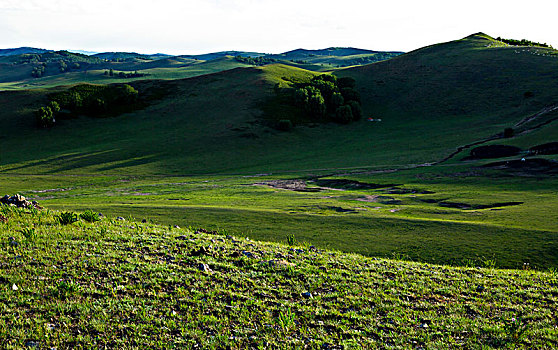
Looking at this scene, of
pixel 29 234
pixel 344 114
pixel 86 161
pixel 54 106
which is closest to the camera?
pixel 29 234

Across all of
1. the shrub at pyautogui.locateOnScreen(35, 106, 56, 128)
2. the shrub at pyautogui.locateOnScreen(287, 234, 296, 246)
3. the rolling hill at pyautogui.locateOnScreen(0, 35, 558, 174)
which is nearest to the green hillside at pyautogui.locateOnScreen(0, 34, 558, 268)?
the rolling hill at pyautogui.locateOnScreen(0, 35, 558, 174)

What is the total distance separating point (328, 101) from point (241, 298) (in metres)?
104

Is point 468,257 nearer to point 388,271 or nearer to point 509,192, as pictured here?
point 388,271

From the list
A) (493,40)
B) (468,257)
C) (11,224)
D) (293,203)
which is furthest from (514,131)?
(493,40)

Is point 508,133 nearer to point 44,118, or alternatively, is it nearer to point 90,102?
point 44,118

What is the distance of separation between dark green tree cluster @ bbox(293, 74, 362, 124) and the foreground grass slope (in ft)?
298

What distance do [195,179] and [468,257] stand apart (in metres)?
47.5

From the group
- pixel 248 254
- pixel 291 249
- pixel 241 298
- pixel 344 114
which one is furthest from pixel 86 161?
pixel 241 298

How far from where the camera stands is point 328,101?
10931 centimetres

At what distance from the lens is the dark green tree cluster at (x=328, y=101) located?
102312 mm

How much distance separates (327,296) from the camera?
1088cm

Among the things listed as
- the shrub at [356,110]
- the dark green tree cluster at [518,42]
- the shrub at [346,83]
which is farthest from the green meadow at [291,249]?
the dark green tree cluster at [518,42]

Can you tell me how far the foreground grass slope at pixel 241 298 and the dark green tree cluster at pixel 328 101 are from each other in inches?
3577

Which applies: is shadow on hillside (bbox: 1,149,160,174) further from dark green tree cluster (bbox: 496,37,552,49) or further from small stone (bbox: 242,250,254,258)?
dark green tree cluster (bbox: 496,37,552,49)
